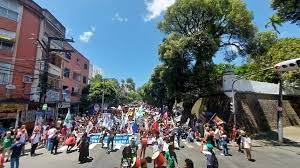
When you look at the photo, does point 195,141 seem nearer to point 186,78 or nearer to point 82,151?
point 186,78

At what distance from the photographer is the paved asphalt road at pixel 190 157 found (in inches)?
570

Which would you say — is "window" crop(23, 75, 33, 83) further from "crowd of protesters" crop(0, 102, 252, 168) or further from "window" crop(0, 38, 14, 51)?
"crowd of protesters" crop(0, 102, 252, 168)

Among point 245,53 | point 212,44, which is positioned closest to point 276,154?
point 212,44

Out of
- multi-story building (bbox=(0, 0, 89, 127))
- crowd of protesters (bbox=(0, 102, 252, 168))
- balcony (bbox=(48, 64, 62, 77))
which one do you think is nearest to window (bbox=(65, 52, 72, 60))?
balcony (bbox=(48, 64, 62, 77))

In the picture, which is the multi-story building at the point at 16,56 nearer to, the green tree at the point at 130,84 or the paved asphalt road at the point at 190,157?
the paved asphalt road at the point at 190,157

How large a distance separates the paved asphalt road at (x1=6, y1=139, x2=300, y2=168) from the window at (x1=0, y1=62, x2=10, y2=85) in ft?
34.4

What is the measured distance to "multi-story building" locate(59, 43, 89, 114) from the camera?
132 feet

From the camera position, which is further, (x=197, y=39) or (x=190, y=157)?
(x=197, y=39)

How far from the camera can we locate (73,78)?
44.5 m

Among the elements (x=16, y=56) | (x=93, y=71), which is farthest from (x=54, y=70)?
(x=93, y=71)

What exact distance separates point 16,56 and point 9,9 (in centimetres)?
443

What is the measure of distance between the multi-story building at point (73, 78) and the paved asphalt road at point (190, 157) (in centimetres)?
2186

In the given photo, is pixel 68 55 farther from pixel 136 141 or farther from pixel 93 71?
pixel 93 71

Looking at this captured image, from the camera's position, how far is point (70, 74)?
4272 cm
